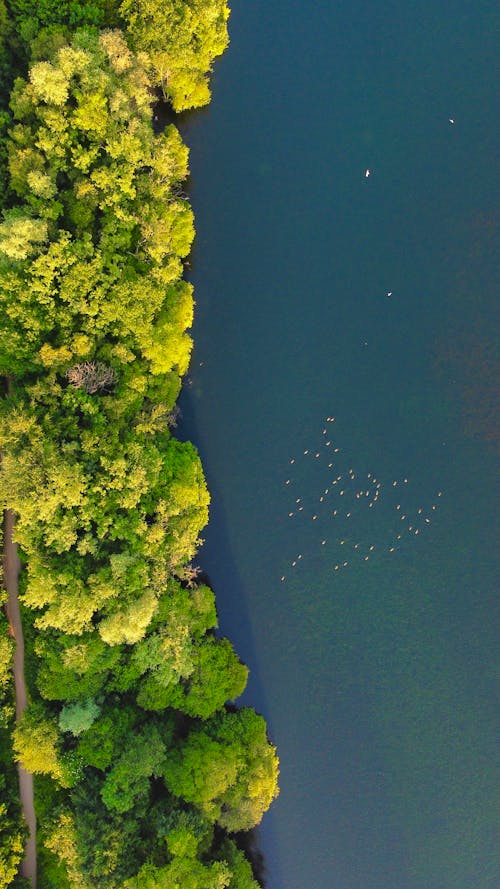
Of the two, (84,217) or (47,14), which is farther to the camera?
(47,14)

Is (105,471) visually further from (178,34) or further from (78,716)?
(178,34)

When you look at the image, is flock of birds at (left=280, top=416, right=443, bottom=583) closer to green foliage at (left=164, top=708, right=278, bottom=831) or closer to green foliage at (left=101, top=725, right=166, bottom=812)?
green foliage at (left=164, top=708, right=278, bottom=831)

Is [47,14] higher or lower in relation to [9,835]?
higher

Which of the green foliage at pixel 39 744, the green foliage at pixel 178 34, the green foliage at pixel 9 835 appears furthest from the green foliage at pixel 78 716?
the green foliage at pixel 178 34

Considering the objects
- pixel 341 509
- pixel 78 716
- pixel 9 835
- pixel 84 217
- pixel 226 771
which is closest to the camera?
pixel 84 217

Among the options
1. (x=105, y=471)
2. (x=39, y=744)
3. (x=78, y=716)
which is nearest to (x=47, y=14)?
(x=105, y=471)

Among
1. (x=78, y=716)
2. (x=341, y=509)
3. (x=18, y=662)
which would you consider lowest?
(x=78, y=716)

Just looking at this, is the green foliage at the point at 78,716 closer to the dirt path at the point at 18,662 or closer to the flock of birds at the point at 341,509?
the dirt path at the point at 18,662
